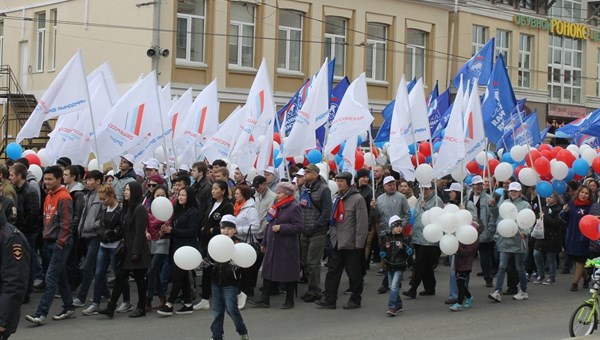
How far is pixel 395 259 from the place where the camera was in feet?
42.2

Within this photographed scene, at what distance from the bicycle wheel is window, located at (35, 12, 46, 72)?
26753mm

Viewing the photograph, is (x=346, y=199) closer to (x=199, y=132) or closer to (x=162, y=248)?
(x=162, y=248)

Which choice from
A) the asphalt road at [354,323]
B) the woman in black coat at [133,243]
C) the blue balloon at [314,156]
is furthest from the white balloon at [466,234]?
the blue balloon at [314,156]

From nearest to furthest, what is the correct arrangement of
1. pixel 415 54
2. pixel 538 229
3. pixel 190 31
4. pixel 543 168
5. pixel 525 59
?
pixel 538 229
pixel 543 168
pixel 190 31
pixel 415 54
pixel 525 59

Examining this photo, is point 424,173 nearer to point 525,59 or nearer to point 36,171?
point 36,171

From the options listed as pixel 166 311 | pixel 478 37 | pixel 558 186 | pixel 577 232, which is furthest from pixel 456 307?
pixel 478 37

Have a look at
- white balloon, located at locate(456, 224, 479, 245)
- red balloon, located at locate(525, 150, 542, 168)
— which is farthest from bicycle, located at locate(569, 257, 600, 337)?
red balloon, located at locate(525, 150, 542, 168)

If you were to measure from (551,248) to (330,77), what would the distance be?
17.8 ft

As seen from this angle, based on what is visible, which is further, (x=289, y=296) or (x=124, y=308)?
(x=289, y=296)

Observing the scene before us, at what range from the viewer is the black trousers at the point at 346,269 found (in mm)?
13180

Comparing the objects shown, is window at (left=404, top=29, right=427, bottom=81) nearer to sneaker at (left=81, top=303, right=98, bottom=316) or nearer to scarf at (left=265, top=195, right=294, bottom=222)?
scarf at (left=265, top=195, right=294, bottom=222)

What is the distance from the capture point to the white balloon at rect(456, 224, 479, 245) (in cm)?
1322

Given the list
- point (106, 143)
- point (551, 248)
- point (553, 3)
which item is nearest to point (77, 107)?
point (106, 143)

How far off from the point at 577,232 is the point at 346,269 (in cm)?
442
